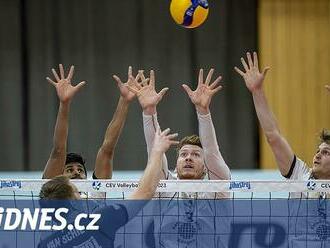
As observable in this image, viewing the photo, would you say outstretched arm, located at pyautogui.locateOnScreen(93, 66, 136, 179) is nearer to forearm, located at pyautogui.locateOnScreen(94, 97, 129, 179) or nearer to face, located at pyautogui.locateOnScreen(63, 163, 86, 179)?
forearm, located at pyautogui.locateOnScreen(94, 97, 129, 179)

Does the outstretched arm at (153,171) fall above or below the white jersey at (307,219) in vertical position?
above

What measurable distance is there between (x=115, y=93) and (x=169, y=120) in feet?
4.27

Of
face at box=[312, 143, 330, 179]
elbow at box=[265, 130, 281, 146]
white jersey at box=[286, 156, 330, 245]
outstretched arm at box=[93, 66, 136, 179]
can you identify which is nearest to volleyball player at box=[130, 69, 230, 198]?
outstretched arm at box=[93, 66, 136, 179]

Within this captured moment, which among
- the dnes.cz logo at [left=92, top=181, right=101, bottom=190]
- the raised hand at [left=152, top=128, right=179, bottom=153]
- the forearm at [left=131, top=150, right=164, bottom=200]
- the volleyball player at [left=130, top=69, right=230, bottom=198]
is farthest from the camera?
the dnes.cz logo at [left=92, top=181, right=101, bottom=190]

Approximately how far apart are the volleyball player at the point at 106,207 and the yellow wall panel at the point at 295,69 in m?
11.4

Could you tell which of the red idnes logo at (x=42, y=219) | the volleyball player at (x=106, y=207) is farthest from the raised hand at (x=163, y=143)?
the red idnes logo at (x=42, y=219)

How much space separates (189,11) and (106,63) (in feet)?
27.8

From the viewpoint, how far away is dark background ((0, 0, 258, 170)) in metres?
16.1

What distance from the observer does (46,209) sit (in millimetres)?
4785

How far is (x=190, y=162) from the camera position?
19.2ft

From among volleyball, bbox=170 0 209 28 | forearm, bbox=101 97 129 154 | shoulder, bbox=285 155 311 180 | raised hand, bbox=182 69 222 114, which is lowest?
shoulder, bbox=285 155 311 180

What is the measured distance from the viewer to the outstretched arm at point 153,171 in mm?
4500

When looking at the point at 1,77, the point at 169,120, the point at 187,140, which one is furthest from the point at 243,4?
the point at 187,140

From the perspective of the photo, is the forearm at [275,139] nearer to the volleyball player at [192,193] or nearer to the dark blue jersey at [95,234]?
the volleyball player at [192,193]
